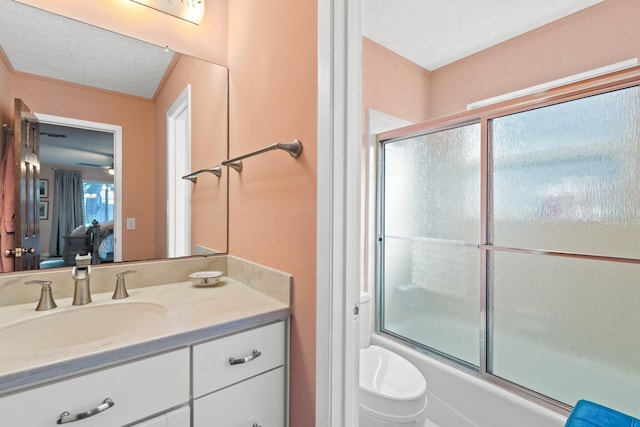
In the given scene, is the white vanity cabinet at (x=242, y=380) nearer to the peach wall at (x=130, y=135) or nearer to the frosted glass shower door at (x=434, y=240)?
the peach wall at (x=130, y=135)

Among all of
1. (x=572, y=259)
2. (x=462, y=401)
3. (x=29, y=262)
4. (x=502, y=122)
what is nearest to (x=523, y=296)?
(x=572, y=259)

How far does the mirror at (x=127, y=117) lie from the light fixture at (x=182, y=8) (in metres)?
0.17

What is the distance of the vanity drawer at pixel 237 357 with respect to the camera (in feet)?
2.65

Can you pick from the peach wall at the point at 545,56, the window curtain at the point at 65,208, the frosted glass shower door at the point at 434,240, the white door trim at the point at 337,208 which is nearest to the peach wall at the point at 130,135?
the window curtain at the point at 65,208

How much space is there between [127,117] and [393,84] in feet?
5.89

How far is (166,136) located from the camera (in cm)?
132

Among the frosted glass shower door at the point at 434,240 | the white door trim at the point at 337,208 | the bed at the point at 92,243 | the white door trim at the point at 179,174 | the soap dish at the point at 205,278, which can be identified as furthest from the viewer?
the frosted glass shower door at the point at 434,240

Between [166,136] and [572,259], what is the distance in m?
2.08

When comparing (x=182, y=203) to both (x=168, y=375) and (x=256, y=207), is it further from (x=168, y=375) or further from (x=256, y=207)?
(x=168, y=375)

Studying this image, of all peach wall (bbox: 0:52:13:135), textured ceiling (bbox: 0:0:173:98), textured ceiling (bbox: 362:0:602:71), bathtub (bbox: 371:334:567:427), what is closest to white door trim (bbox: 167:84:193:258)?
textured ceiling (bbox: 0:0:173:98)

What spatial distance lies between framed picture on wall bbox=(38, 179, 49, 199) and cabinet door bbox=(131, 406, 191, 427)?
87 centimetres

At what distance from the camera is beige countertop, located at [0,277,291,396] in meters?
0.60

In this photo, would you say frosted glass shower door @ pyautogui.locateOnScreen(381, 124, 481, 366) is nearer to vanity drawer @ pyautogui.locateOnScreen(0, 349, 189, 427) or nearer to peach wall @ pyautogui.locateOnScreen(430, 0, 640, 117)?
peach wall @ pyautogui.locateOnScreen(430, 0, 640, 117)

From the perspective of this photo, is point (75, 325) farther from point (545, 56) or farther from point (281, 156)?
point (545, 56)
